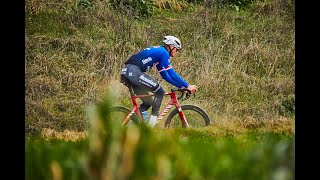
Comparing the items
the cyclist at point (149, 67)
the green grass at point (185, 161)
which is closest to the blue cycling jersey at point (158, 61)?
the cyclist at point (149, 67)

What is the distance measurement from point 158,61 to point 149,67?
0.10 feet

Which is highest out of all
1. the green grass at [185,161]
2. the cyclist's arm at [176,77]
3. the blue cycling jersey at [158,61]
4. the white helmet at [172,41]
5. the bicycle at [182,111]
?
the green grass at [185,161]

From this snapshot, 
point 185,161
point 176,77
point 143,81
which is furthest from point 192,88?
point 185,161

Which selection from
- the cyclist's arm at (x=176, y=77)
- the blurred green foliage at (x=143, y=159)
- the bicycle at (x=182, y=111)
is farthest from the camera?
the cyclist's arm at (x=176, y=77)

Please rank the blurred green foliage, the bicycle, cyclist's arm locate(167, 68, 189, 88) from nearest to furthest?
the blurred green foliage, the bicycle, cyclist's arm locate(167, 68, 189, 88)

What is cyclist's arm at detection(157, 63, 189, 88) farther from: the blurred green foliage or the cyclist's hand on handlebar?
the blurred green foliage

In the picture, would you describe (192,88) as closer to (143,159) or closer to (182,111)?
(182,111)

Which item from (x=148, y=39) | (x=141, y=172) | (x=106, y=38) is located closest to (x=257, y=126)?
(x=148, y=39)

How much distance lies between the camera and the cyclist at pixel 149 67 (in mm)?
1439

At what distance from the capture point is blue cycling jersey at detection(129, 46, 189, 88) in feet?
4.83

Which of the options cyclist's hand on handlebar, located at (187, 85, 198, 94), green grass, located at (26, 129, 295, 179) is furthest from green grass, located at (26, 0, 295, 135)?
green grass, located at (26, 129, 295, 179)

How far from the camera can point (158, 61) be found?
59.0 inches

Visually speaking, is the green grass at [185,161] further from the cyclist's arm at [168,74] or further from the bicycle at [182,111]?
the cyclist's arm at [168,74]

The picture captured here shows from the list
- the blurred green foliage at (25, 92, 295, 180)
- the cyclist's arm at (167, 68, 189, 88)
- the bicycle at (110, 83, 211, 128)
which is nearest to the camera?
the blurred green foliage at (25, 92, 295, 180)
